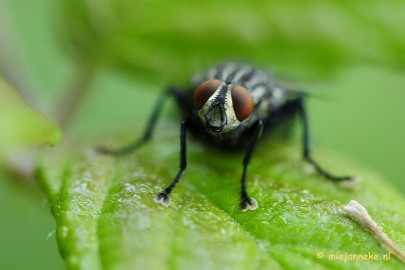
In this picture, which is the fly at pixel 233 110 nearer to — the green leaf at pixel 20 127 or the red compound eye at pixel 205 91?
the red compound eye at pixel 205 91

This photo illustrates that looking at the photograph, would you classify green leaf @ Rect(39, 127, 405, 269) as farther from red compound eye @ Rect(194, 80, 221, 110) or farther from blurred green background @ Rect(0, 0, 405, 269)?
blurred green background @ Rect(0, 0, 405, 269)

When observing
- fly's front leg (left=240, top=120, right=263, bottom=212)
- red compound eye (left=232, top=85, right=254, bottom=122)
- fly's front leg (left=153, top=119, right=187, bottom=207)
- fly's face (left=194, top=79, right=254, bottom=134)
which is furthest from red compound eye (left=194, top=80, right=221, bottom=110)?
fly's front leg (left=240, top=120, right=263, bottom=212)

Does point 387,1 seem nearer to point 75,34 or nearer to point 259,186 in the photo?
point 259,186

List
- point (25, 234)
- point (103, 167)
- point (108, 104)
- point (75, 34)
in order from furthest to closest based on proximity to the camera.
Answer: point (108, 104)
point (25, 234)
point (75, 34)
point (103, 167)

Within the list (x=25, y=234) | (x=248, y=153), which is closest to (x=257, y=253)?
(x=248, y=153)

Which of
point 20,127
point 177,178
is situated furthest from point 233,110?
point 20,127

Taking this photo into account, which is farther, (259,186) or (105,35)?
(105,35)
